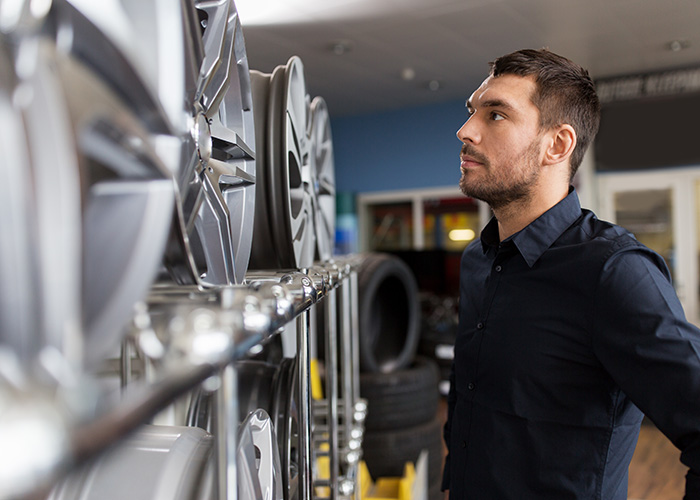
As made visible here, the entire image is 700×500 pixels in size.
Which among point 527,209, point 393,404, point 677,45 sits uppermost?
point 677,45

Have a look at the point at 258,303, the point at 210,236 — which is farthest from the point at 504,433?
the point at 258,303

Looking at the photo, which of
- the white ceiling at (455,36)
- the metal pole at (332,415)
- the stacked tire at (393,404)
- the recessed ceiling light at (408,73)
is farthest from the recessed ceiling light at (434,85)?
the metal pole at (332,415)

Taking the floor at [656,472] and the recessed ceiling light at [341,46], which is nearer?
the floor at [656,472]

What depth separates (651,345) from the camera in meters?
0.95

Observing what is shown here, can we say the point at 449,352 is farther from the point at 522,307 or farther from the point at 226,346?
the point at 226,346

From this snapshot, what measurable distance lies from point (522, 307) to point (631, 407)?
275 millimetres

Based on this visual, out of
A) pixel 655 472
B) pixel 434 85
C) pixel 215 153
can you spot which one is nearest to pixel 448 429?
pixel 215 153

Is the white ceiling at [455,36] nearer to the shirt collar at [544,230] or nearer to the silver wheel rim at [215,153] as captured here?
the shirt collar at [544,230]

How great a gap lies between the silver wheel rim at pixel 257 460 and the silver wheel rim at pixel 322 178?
24.5 inches

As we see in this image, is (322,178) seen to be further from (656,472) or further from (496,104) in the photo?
(656,472)

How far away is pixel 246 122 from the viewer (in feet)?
2.59

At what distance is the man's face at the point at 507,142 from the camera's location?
4.22ft

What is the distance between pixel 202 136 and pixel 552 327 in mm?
807

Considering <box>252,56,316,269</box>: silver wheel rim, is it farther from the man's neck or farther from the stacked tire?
the stacked tire
